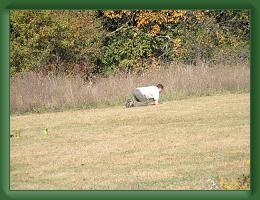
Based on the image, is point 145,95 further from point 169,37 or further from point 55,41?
point 169,37

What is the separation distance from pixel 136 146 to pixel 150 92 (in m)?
2.30

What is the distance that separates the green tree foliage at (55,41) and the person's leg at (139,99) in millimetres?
2112

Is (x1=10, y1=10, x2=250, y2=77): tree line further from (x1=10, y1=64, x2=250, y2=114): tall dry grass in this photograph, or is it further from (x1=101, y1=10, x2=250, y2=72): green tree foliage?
(x1=10, y1=64, x2=250, y2=114): tall dry grass

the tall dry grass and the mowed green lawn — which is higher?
the tall dry grass

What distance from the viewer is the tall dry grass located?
8.99 m

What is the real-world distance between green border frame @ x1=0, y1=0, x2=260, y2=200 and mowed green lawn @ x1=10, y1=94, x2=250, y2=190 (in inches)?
61.6

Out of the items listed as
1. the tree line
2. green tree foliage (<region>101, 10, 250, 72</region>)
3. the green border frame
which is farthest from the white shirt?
the green border frame

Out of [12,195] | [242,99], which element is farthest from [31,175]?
[242,99]

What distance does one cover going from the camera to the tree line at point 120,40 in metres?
11.1

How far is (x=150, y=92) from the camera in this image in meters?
9.02
